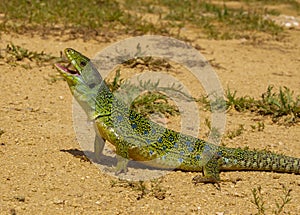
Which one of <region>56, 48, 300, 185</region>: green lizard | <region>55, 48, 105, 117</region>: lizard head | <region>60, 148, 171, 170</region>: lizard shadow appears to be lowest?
<region>60, 148, 171, 170</region>: lizard shadow

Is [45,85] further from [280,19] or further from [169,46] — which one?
[280,19]

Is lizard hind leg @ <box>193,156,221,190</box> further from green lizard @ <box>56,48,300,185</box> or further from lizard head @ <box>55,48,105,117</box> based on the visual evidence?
lizard head @ <box>55,48,105,117</box>

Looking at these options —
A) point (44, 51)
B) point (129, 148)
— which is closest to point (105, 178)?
point (129, 148)

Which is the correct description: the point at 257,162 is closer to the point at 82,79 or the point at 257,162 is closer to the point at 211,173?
the point at 211,173

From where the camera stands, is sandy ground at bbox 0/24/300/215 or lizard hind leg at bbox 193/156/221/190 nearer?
sandy ground at bbox 0/24/300/215

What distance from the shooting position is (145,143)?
4.55 m

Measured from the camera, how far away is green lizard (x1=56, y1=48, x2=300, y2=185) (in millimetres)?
4463

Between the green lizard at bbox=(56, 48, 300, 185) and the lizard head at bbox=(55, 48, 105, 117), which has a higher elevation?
the lizard head at bbox=(55, 48, 105, 117)

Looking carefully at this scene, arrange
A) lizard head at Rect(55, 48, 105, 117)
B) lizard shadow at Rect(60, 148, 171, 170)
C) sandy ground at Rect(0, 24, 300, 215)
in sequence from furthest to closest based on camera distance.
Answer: lizard shadow at Rect(60, 148, 171, 170), lizard head at Rect(55, 48, 105, 117), sandy ground at Rect(0, 24, 300, 215)

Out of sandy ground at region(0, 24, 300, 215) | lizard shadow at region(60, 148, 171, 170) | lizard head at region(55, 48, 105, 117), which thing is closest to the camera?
sandy ground at region(0, 24, 300, 215)

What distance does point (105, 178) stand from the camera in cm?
437

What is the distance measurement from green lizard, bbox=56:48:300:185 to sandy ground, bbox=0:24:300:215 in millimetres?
110

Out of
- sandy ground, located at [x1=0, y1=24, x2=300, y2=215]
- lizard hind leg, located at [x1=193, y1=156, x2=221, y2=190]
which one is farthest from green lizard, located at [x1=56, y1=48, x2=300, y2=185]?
sandy ground, located at [x1=0, y1=24, x2=300, y2=215]

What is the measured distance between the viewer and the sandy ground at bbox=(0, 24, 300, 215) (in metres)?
3.94
